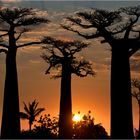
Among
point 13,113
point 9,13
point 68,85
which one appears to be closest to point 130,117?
point 13,113

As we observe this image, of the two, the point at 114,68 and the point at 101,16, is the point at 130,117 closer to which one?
the point at 114,68

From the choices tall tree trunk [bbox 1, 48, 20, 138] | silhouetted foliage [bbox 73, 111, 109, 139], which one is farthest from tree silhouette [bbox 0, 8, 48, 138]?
silhouetted foliage [bbox 73, 111, 109, 139]

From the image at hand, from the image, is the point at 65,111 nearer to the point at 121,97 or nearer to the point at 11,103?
the point at 11,103

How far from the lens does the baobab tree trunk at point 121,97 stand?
19.0 metres

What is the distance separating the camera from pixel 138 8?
21375mm

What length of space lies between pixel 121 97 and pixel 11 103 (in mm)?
5945

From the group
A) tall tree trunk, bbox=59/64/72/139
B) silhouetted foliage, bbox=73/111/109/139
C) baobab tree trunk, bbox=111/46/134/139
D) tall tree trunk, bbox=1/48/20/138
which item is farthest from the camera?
silhouetted foliage, bbox=73/111/109/139

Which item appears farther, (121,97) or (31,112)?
(31,112)

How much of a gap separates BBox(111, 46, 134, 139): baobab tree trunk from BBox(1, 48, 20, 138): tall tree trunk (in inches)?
215

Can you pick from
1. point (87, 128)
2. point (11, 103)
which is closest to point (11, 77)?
point (11, 103)

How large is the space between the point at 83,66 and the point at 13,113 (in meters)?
8.01

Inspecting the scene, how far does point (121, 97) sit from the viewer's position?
19.5 metres

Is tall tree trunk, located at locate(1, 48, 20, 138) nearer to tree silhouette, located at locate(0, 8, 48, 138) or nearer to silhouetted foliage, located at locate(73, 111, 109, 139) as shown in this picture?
tree silhouette, located at locate(0, 8, 48, 138)

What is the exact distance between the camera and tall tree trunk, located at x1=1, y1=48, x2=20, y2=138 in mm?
23766
